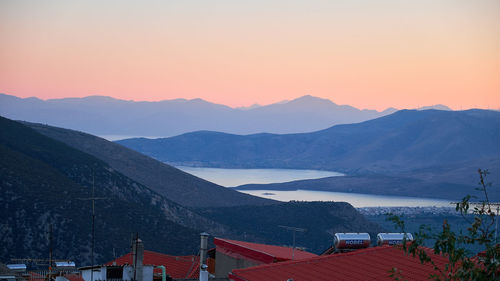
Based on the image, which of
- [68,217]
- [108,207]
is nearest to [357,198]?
[108,207]

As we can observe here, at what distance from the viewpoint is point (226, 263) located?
26219 mm

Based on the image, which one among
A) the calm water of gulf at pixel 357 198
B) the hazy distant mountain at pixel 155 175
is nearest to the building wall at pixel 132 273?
the hazy distant mountain at pixel 155 175

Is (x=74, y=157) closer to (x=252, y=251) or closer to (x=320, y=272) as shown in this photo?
(x=252, y=251)

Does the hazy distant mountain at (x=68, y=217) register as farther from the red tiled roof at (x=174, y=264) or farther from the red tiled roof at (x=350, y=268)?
the red tiled roof at (x=350, y=268)

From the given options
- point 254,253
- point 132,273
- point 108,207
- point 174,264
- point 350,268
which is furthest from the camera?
point 108,207

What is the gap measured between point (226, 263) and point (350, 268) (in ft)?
25.9

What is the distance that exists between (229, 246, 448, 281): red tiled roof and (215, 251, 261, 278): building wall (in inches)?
205

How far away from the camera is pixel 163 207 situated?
7694cm

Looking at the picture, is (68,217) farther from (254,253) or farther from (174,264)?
(254,253)

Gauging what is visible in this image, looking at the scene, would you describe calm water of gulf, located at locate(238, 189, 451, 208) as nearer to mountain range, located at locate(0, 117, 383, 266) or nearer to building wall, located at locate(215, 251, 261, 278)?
mountain range, located at locate(0, 117, 383, 266)

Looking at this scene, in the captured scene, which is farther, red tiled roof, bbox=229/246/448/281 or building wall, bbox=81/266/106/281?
building wall, bbox=81/266/106/281

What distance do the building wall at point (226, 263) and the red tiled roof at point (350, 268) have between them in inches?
205

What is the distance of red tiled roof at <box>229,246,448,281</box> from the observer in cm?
1839

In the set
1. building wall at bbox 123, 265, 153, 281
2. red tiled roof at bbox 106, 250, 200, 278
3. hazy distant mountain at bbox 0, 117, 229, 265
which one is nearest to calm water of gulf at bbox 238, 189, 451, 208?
hazy distant mountain at bbox 0, 117, 229, 265
